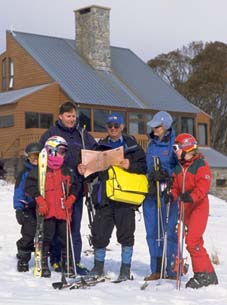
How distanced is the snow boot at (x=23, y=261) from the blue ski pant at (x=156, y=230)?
1397mm

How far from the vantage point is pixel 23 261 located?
777 centimetres

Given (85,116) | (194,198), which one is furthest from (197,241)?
(85,116)

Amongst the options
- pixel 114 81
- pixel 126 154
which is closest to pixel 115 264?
pixel 126 154

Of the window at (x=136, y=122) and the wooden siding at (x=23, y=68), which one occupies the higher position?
the wooden siding at (x=23, y=68)

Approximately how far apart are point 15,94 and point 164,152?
89.0ft

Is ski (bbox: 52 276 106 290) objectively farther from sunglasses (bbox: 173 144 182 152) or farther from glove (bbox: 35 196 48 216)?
sunglasses (bbox: 173 144 182 152)

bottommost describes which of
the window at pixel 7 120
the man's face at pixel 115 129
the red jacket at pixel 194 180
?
the window at pixel 7 120

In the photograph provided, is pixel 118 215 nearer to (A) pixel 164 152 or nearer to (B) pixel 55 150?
(A) pixel 164 152

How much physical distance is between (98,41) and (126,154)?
2974 cm

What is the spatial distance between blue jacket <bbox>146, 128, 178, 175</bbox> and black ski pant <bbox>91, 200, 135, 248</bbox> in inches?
20.2

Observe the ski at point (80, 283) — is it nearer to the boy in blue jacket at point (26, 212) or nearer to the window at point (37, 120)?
the boy in blue jacket at point (26, 212)

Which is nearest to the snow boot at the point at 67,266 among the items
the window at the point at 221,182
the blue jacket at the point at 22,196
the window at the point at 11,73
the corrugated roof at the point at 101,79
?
the blue jacket at the point at 22,196

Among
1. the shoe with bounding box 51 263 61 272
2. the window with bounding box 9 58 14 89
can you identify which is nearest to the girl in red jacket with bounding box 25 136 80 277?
the shoe with bounding box 51 263 61 272

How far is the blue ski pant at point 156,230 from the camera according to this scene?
7.41 meters
